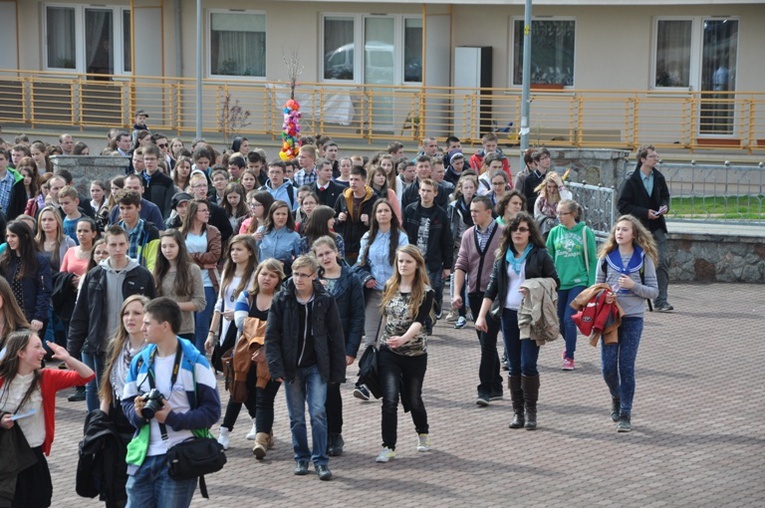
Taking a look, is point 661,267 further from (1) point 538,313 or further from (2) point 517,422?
(1) point 538,313

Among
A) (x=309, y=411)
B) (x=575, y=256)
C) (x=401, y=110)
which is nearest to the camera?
(x=309, y=411)

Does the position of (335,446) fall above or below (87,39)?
below

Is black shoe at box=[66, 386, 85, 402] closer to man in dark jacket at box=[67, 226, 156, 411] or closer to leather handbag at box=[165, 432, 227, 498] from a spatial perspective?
man in dark jacket at box=[67, 226, 156, 411]

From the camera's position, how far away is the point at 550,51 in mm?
29500

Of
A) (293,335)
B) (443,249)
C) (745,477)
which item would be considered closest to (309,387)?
(293,335)

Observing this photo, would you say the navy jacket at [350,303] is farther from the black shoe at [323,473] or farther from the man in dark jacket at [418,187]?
the man in dark jacket at [418,187]

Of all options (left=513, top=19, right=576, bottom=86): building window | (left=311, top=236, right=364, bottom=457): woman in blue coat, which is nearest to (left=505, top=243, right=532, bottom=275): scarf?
(left=311, top=236, right=364, bottom=457): woman in blue coat

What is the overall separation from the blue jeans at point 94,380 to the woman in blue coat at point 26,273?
62.0 inches

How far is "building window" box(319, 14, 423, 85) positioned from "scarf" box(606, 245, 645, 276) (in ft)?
63.4

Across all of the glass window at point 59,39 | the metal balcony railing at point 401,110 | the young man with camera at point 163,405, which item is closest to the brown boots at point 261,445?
the young man with camera at point 163,405

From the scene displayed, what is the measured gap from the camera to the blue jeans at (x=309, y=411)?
9.57 m

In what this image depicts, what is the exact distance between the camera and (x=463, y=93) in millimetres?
29141

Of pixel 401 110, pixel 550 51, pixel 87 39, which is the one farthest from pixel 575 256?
pixel 87 39

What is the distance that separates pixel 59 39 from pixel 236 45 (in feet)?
14.9
